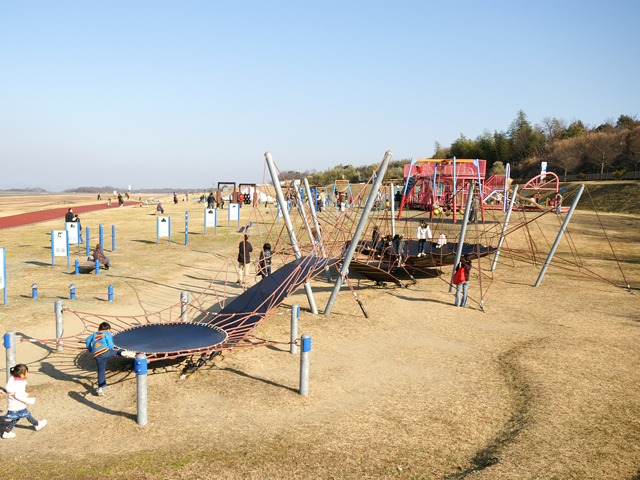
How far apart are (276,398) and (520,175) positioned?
70.7 metres

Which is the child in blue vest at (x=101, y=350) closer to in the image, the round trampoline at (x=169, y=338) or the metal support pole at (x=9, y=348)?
the round trampoline at (x=169, y=338)

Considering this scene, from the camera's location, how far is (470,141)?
80.2 m

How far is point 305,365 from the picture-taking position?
25.0 ft

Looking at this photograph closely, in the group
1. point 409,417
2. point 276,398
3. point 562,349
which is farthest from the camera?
point 562,349

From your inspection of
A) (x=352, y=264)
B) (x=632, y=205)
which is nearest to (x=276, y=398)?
(x=352, y=264)

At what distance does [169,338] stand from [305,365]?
300cm

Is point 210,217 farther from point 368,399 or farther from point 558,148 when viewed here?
point 558,148

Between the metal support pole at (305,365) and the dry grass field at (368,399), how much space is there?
23 centimetres

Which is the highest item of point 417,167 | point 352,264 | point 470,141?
point 470,141

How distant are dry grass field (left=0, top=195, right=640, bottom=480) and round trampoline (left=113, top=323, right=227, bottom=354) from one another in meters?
0.46

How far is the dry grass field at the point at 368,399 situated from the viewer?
5668 mm

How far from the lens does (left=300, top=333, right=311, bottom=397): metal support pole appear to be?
757 centimetres

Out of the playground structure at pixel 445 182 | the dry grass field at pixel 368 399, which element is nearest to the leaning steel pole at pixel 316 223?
the dry grass field at pixel 368 399

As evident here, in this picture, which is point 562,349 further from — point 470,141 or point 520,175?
point 470,141
